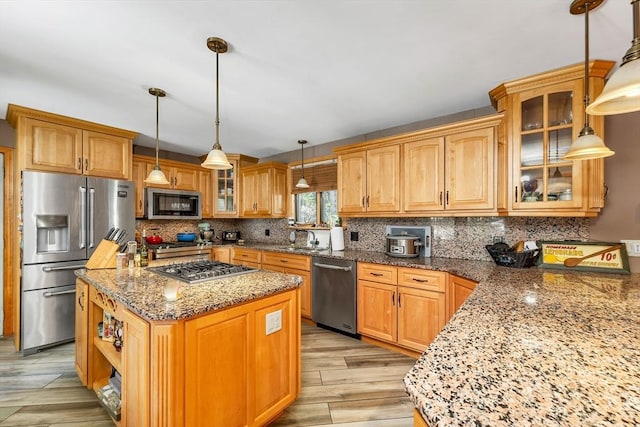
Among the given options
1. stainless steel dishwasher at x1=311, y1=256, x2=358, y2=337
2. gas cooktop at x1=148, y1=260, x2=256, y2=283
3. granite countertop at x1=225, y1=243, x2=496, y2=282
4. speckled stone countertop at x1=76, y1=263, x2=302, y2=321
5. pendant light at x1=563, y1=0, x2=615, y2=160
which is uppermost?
pendant light at x1=563, y1=0, x2=615, y2=160

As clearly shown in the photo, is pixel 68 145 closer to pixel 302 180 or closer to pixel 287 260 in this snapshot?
pixel 302 180

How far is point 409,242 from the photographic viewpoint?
2.88 m

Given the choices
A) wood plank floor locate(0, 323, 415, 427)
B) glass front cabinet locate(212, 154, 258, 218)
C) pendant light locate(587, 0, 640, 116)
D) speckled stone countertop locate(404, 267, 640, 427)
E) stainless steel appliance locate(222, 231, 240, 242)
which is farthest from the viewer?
stainless steel appliance locate(222, 231, 240, 242)

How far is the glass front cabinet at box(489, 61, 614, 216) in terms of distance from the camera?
1.89 meters

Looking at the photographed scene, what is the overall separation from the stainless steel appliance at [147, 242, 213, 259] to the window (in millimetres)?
1474

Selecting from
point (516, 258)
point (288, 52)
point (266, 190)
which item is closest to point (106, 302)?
point (288, 52)

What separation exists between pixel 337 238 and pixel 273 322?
193 cm

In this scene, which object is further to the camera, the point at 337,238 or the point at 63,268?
the point at 337,238

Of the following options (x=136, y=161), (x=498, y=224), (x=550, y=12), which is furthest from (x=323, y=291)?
(x=136, y=161)

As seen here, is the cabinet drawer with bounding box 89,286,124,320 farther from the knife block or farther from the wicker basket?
the wicker basket

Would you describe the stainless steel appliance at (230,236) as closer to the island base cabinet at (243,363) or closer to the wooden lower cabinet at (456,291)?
the island base cabinet at (243,363)

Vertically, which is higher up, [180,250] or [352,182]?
[352,182]

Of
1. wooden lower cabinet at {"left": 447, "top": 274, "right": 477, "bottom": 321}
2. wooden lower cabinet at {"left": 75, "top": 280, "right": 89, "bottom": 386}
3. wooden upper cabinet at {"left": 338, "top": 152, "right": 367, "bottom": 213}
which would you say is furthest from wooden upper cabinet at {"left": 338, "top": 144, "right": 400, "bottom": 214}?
wooden lower cabinet at {"left": 75, "top": 280, "right": 89, "bottom": 386}

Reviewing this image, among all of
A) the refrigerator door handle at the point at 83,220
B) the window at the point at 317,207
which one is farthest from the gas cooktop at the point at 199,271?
the window at the point at 317,207
